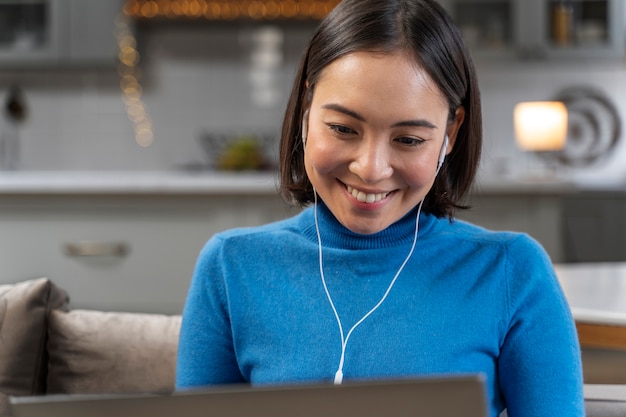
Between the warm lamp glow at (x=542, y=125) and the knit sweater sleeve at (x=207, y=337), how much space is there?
135 inches

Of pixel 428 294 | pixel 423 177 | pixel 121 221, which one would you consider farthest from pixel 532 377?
pixel 121 221

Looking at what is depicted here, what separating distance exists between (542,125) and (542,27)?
521 millimetres

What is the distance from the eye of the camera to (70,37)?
4570 mm

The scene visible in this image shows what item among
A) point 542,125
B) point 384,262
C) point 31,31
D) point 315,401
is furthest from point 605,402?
point 31,31

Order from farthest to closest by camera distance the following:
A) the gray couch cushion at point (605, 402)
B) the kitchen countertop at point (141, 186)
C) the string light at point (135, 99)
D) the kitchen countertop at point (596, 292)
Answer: the string light at point (135, 99) < the kitchen countertop at point (141, 186) < the kitchen countertop at point (596, 292) < the gray couch cushion at point (605, 402)

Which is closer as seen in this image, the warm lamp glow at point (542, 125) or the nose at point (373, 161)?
the nose at point (373, 161)

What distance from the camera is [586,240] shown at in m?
4.19

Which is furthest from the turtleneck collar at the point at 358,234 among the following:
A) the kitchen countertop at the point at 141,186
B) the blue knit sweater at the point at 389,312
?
the kitchen countertop at the point at 141,186

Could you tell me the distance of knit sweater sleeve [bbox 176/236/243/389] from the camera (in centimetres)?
118

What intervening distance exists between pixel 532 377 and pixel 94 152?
13.9 feet

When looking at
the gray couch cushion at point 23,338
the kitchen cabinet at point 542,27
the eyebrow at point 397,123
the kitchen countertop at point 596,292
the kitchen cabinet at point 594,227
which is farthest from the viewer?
the kitchen cabinet at point 542,27

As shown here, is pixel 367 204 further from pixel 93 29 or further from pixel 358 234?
pixel 93 29

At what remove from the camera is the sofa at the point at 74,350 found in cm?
149

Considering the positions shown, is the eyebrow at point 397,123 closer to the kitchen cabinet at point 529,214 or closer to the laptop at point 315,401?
the laptop at point 315,401
